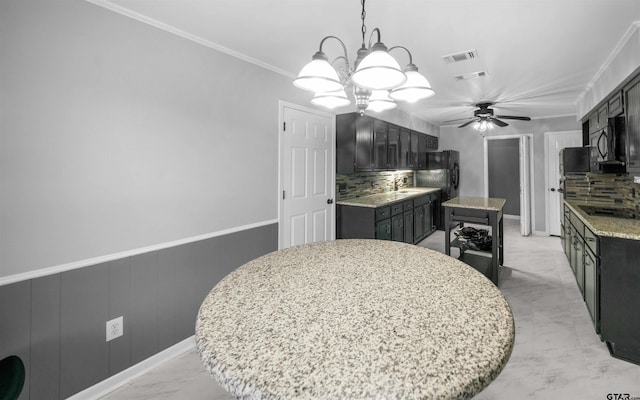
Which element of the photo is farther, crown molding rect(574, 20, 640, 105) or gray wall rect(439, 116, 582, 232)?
gray wall rect(439, 116, 582, 232)

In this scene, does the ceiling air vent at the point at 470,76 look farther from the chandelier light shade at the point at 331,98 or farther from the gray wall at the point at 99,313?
the gray wall at the point at 99,313

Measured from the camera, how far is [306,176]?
3.50 metres

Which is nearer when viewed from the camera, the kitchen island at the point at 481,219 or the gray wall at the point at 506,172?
the kitchen island at the point at 481,219

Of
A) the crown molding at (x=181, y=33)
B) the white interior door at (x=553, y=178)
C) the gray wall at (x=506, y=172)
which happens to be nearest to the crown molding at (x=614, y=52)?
the white interior door at (x=553, y=178)

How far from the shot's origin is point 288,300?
965mm

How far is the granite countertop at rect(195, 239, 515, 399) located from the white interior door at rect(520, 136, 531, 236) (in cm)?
574

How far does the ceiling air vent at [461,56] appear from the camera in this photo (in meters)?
2.80

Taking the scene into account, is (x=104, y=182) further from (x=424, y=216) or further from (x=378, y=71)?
(x=424, y=216)

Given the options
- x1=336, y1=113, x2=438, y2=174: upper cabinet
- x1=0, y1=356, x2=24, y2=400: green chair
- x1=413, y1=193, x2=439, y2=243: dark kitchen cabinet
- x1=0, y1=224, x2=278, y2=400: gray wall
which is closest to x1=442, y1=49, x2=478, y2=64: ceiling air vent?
x1=336, y1=113, x2=438, y2=174: upper cabinet

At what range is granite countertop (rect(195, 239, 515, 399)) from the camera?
1.92 feet

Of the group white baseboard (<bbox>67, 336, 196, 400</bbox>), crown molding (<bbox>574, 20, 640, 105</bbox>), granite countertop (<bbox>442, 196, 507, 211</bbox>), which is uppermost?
crown molding (<bbox>574, 20, 640, 105</bbox>)

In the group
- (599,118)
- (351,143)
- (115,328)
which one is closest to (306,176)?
(351,143)

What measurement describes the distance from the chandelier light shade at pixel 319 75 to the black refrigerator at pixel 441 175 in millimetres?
5373

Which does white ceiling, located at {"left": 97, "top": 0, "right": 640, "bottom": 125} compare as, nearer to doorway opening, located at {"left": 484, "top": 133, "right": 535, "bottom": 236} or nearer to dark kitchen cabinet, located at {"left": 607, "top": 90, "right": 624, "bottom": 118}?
dark kitchen cabinet, located at {"left": 607, "top": 90, "right": 624, "bottom": 118}
